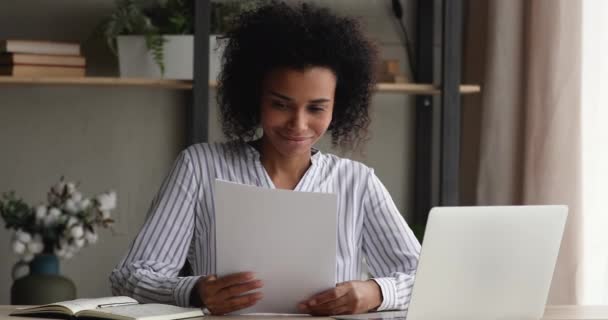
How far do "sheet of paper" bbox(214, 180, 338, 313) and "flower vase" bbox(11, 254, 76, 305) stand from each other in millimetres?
1276

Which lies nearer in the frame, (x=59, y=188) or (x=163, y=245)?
(x=163, y=245)

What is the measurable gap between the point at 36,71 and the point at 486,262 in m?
1.72

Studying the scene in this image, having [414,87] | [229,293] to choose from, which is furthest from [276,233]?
[414,87]

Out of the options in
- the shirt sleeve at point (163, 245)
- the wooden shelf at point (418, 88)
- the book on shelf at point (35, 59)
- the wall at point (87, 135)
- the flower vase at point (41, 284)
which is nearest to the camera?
the shirt sleeve at point (163, 245)

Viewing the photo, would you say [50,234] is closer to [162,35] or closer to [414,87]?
[162,35]

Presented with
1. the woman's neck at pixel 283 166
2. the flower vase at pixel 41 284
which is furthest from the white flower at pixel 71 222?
the woman's neck at pixel 283 166

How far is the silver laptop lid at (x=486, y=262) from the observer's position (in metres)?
1.51

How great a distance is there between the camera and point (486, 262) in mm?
Answer: 1578

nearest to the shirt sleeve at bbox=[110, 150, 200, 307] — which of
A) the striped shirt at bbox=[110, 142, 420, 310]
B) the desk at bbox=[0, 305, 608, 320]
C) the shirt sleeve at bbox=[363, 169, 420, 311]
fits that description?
the striped shirt at bbox=[110, 142, 420, 310]

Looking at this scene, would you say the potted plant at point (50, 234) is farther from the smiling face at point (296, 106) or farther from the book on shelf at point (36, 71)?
the smiling face at point (296, 106)

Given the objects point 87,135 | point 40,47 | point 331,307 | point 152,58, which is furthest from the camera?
point 87,135

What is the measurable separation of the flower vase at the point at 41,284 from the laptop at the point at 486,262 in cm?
134

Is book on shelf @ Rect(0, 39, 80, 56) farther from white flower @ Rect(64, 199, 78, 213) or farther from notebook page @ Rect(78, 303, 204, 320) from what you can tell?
notebook page @ Rect(78, 303, 204, 320)

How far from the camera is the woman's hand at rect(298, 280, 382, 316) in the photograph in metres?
1.65
